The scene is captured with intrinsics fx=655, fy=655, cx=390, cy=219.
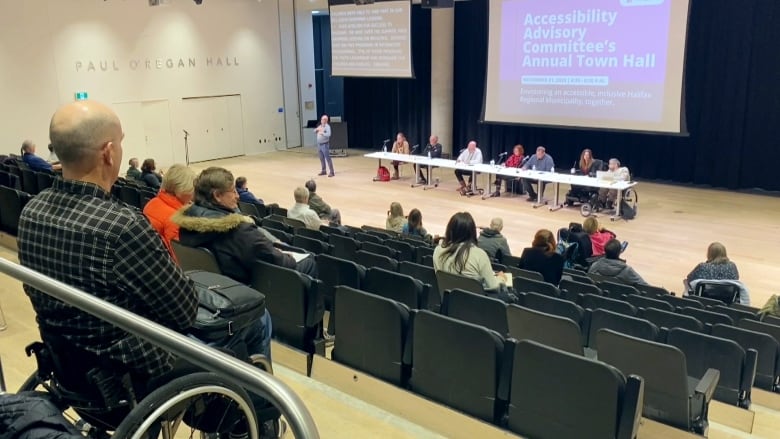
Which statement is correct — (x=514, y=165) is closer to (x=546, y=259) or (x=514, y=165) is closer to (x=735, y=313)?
(x=546, y=259)

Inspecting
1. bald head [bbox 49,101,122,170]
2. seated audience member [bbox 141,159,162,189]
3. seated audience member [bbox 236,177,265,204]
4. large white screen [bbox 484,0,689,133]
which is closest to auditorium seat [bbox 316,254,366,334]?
bald head [bbox 49,101,122,170]

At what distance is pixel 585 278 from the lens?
21.6 feet

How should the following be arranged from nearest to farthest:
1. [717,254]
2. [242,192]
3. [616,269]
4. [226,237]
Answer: [226,237] < [717,254] < [616,269] < [242,192]

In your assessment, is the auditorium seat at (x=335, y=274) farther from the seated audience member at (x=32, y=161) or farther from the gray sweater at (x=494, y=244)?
the seated audience member at (x=32, y=161)

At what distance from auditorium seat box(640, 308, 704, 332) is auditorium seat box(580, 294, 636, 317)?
0.13m

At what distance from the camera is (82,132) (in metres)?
1.78

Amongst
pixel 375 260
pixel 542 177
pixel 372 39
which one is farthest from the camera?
pixel 372 39

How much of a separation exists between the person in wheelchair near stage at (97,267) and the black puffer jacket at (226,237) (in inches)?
57.7

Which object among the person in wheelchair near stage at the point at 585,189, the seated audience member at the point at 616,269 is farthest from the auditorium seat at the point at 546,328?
the person in wheelchair near stage at the point at 585,189

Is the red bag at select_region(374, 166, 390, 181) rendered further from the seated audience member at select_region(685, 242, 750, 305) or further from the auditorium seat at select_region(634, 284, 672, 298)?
the seated audience member at select_region(685, 242, 750, 305)

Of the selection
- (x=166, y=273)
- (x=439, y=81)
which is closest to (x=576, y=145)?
(x=439, y=81)

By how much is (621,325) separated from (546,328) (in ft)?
2.52

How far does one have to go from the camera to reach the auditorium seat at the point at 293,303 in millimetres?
3766

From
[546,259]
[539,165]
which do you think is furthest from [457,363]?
[539,165]
